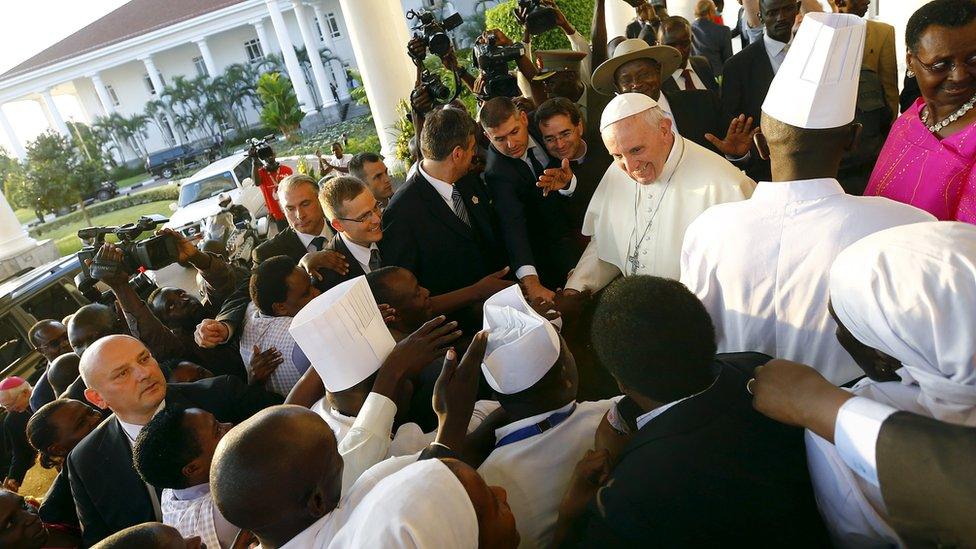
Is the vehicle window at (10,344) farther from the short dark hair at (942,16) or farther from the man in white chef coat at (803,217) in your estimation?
the short dark hair at (942,16)

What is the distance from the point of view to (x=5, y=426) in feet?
14.1

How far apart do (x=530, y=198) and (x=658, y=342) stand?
2.20 m

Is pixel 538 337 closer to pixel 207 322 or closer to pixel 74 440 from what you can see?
pixel 207 322

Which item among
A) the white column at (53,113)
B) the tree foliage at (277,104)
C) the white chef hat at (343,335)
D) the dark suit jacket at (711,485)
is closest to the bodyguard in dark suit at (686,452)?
the dark suit jacket at (711,485)

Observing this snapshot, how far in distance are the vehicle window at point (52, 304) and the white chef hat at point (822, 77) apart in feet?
25.9

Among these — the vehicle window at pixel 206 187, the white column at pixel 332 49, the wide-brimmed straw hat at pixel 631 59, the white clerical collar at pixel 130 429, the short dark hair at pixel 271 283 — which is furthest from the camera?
the white column at pixel 332 49

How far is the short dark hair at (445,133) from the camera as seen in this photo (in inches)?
127

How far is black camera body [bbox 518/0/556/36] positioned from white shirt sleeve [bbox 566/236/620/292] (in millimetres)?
1832

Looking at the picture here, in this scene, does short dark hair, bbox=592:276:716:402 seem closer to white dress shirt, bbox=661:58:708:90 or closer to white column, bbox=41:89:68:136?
white dress shirt, bbox=661:58:708:90

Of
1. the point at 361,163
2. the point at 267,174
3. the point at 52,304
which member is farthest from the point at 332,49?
the point at 361,163

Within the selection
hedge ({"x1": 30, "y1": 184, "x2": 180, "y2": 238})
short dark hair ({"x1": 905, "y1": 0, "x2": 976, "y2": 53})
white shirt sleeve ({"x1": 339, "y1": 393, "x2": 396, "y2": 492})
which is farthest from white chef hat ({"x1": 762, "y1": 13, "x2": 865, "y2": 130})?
hedge ({"x1": 30, "y1": 184, "x2": 180, "y2": 238})

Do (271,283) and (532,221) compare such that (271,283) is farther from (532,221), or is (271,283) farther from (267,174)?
(267,174)

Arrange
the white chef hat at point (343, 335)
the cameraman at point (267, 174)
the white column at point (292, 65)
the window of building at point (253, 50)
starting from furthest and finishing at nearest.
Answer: the window of building at point (253, 50) → the white column at point (292, 65) → the cameraman at point (267, 174) → the white chef hat at point (343, 335)

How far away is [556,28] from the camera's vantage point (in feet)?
38.7
